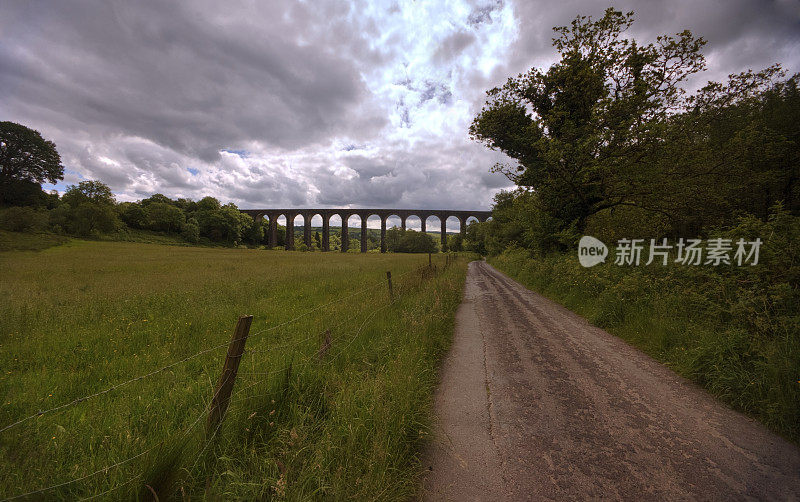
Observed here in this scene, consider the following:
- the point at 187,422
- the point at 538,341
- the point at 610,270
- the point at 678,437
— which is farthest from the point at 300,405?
the point at 610,270

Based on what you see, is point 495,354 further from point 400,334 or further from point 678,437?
point 678,437

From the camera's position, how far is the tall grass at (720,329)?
288 cm

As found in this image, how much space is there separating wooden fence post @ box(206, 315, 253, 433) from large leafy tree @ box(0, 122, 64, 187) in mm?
72791

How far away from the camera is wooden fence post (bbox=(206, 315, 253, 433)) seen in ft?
6.81

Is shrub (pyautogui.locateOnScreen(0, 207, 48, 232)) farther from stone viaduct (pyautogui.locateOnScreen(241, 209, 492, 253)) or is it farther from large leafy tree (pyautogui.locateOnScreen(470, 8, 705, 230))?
large leafy tree (pyautogui.locateOnScreen(470, 8, 705, 230))

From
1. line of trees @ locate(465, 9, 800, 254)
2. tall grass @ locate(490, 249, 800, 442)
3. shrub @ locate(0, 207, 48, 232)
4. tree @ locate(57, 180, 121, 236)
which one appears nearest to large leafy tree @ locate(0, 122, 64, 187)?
tree @ locate(57, 180, 121, 236)

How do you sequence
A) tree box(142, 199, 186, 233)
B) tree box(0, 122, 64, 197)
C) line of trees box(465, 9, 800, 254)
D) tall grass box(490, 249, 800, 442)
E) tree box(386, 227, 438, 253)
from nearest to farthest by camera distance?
1. tall grass box(490, 249, 800, 442)
2. line of trees box(465, 9, 800, 254)
3. tree box(0, 122, 64, 197)
4. tree box(142, 199, 186, 233)
5. tree box(386, 227, 438, 253)

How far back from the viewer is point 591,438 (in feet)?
8.15

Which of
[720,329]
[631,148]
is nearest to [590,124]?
[631,148]

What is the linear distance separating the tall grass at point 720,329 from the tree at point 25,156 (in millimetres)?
77116

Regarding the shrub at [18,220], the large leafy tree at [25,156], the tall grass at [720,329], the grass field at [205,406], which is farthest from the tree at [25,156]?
the tall grass at [720,329]

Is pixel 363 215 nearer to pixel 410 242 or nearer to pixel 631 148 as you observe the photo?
pixel 410 242

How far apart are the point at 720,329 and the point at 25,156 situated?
7971 cm

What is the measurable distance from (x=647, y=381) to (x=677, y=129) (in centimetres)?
1036
